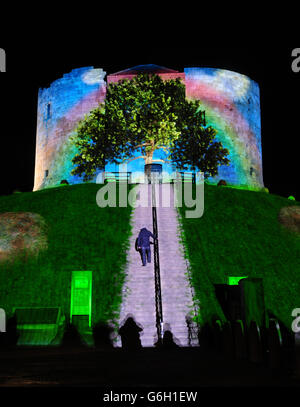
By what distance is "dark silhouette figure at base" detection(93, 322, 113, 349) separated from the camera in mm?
17156

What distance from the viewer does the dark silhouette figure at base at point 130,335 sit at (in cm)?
1633

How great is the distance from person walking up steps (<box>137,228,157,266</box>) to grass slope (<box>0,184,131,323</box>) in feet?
3.84

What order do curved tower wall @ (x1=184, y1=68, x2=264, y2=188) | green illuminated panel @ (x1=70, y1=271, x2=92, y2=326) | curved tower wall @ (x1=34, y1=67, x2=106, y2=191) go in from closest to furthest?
green illuminated panel @ (x1=70, y1=271, x2=92, y2=326)
curved tower wall @ (x1=184, y1=68, x2=264, y2=188)
curved tower wall @ (x1=34, y1=67, x2=106, y2=191)

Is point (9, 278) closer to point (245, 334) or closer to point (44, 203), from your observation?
point (44, 203)

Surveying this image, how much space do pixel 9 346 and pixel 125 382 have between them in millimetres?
9669

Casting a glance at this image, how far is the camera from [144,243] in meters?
22.0

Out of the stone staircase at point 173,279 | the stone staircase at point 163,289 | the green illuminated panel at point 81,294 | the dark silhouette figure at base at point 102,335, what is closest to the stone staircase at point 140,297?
the stone staircase at point 163,289

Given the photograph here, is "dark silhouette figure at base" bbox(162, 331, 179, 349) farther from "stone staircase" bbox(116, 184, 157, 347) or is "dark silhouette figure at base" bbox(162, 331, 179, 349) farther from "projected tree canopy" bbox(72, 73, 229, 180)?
"projected tree canopy" bbox(72, 73, 229, 180)

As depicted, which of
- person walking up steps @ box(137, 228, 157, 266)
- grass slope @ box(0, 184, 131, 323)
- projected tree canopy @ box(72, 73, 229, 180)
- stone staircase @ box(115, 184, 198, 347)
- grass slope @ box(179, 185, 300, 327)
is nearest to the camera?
stone staircase @ box(115, 184, 198, 347)

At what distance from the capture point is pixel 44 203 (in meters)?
31.7

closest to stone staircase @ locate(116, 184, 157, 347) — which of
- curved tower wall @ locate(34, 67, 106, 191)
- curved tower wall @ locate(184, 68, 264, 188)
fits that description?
curved tower wall @ locate(34, 67, 106, 191)
